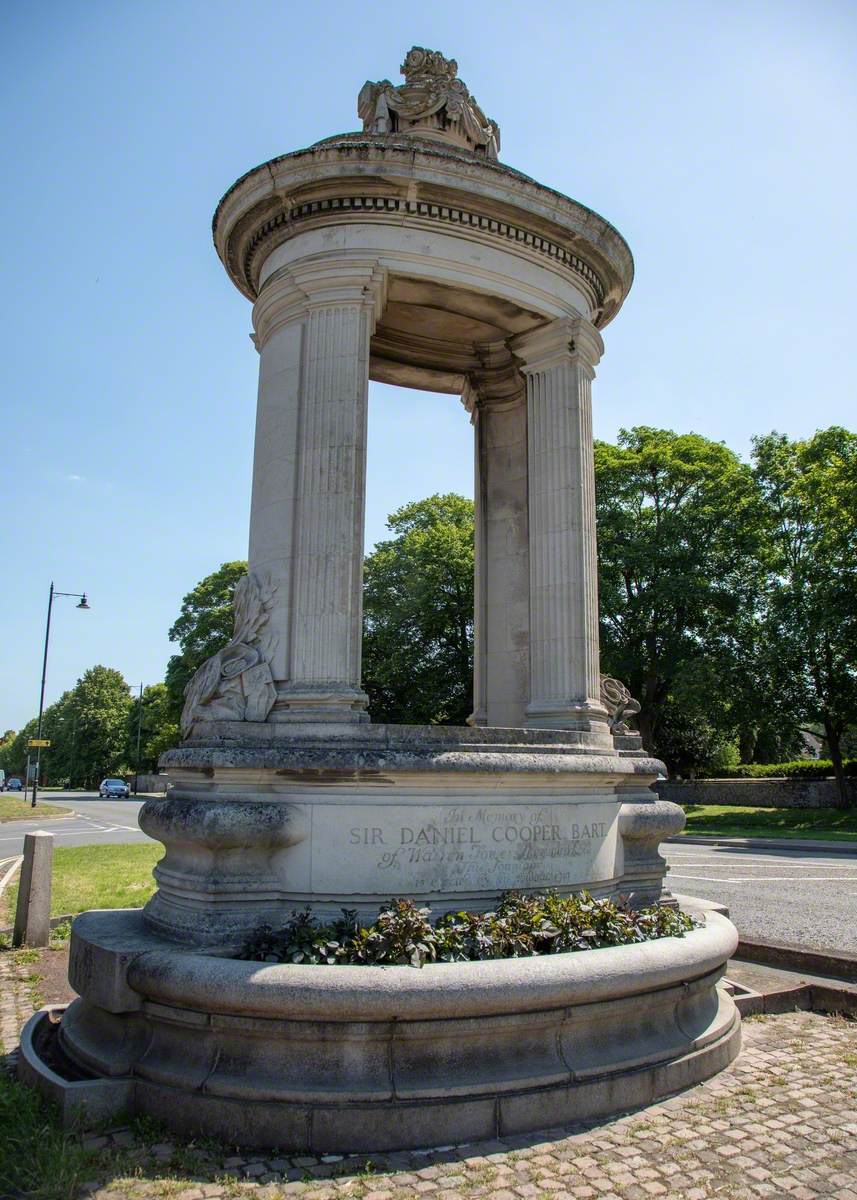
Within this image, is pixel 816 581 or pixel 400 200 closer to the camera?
pixel 400 200

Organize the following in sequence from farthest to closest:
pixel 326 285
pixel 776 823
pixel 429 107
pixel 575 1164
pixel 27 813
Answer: pixel 27 813
pixel 776 823
pixel 429 107
pixel 326 285
pixel 575 1164

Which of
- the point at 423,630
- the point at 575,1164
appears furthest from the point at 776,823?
the point at 575,1164

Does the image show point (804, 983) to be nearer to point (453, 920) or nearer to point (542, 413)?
point (453, 920)

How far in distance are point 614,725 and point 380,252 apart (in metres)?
4.91

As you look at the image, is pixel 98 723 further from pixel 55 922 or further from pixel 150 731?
pixel 55 922

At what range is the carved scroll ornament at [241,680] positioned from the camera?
6.69 meters

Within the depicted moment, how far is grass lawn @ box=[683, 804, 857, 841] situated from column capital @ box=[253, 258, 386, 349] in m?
22.5

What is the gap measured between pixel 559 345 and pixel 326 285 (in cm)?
246

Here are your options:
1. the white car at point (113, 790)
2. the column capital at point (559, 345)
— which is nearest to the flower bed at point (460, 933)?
the column capital at point (559, 345)

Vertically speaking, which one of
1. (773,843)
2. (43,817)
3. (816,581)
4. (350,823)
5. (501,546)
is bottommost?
(43,817)

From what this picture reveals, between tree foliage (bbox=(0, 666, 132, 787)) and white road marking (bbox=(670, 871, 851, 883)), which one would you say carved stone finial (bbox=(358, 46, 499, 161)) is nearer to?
white road marking (bbox=(670, 871, 851, 883))

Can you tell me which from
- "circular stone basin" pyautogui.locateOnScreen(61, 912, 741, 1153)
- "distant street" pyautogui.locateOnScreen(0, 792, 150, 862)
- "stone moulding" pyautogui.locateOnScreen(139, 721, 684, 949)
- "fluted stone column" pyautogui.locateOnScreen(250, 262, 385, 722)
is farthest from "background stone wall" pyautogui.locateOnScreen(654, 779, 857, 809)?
"circular stone basin" pyautogui.locateOnScreen(61, 912, 741, 1153)

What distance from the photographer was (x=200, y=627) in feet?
169

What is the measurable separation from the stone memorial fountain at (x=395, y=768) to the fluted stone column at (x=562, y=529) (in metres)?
0.03
